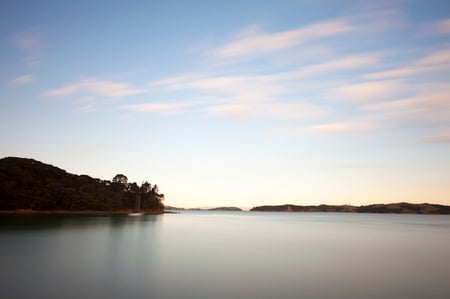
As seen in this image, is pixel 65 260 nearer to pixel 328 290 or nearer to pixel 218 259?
pixel 218 259

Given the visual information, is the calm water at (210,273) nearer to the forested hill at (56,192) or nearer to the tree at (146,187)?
the forested hill at (56,192)

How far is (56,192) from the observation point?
5108 inches

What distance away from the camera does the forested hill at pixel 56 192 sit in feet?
402

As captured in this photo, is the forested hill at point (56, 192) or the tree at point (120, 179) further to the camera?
the tree at point (120, 179)

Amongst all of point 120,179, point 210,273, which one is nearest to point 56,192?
point 120,179

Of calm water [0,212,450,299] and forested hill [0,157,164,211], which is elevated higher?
forested hill [0,157,164,211]

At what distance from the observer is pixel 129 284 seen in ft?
67.7

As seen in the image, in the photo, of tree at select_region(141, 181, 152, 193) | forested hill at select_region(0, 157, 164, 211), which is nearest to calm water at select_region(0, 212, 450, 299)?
forested hill at select_region(0, 157, 164, 211)

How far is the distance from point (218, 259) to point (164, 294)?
46.1ft

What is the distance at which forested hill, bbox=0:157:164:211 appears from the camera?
4820 inches

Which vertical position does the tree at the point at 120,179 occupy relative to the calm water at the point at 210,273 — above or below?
above

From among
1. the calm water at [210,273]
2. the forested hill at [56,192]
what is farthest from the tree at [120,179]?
the calm water at [210,273]

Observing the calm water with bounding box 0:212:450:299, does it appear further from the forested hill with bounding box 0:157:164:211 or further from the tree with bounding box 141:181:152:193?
the tree with bounding box 141:181:152:193

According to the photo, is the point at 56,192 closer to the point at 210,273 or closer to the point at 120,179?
the point at 120,179
